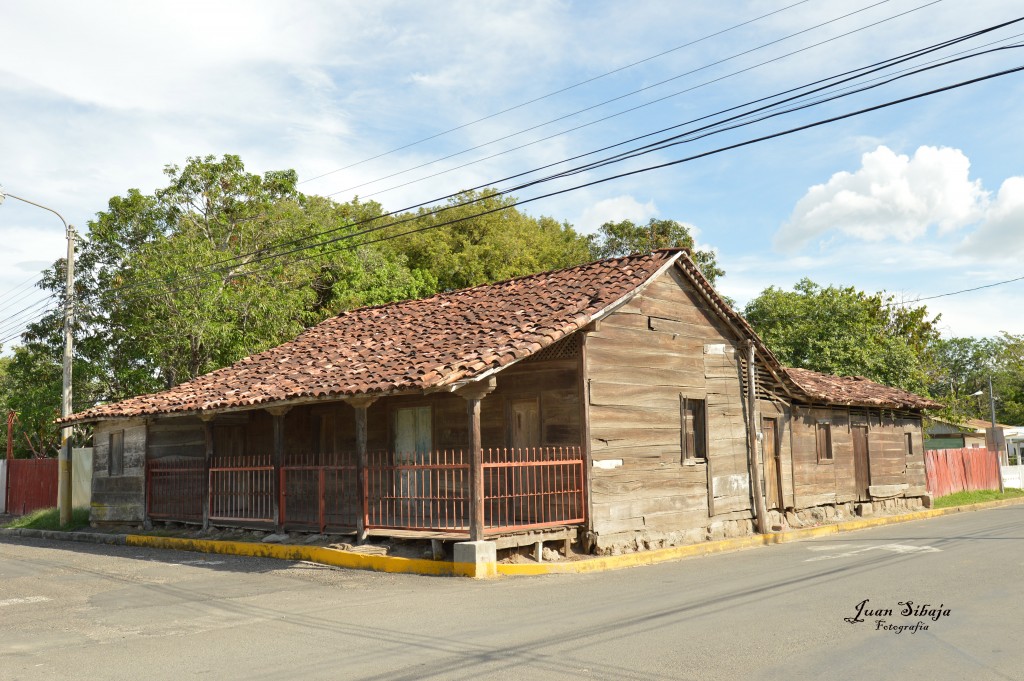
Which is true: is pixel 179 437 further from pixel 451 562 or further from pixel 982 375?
pixel 982 375

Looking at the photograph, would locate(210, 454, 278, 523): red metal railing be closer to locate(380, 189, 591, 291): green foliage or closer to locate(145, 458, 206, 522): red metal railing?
locate(145, 458, 206, 522): red metal railing

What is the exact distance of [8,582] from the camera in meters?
11.9

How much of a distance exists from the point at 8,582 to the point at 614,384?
9.52m

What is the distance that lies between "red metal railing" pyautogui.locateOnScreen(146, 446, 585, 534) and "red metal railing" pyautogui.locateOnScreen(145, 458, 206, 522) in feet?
0.07

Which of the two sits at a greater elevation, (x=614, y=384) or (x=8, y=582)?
(x=614, y=384)

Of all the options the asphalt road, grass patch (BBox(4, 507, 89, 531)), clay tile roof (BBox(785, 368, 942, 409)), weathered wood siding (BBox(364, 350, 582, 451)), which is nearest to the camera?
the asphalt road

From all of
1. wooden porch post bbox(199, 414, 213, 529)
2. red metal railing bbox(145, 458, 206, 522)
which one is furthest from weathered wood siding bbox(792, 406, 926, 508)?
red metal railing bbox(145, 458, 206, 522)

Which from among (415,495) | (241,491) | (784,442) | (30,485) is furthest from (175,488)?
(784,442)

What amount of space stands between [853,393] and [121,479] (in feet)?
60.5

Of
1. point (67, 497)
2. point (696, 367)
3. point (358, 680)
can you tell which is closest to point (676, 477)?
point (696, 367)

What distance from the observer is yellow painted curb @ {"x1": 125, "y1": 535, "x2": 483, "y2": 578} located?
1201 cm

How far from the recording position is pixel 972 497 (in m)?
30.4

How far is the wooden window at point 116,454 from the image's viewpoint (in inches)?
777

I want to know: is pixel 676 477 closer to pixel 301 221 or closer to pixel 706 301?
pixel 706 301
